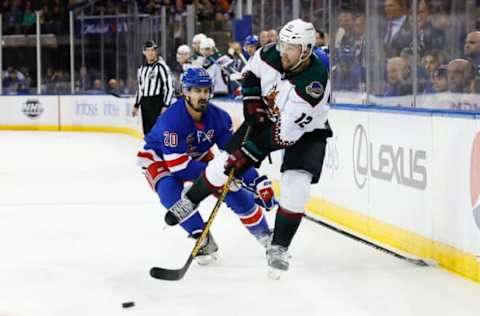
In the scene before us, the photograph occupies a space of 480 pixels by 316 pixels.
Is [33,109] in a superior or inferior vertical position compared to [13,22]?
inferior

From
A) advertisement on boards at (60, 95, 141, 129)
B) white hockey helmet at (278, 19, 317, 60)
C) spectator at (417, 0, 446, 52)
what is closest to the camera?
white hockey helmet at (278, 19, 317, 60)

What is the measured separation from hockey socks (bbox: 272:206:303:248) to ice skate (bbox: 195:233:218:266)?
0.55 meters

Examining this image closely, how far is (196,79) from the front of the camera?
15.6 feet

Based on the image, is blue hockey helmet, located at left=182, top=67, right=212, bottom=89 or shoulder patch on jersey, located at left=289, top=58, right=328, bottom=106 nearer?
shoulder patch on jersey, located at left=289, top=58, right=328, bottom=106

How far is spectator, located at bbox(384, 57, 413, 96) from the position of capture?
20.1ft

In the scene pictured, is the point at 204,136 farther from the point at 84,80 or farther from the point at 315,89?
the point at 84,80

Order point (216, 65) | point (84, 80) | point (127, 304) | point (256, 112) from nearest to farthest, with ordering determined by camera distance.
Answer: point (127, 304) < point (256, 112) < point (216, 65) < point (84, 80)

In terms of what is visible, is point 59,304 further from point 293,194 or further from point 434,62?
point 434,62

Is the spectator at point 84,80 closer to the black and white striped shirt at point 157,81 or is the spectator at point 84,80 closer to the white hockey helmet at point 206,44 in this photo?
the black and white striped shirt at point 157,81

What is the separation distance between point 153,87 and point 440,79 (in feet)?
19.2

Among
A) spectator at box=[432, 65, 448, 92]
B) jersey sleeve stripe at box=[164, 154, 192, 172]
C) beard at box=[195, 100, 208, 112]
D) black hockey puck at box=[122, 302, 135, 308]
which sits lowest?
black hockey puck at box=[122, 302, 135, 308]

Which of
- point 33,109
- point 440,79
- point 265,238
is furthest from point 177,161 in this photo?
point 33,109

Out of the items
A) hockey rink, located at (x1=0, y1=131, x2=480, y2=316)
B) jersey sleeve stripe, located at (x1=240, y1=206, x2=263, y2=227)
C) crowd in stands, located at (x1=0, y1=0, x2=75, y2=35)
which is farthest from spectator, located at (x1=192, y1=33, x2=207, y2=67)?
crowd in stands, located at (x1=0, y1=0, x2=75, y2=35)

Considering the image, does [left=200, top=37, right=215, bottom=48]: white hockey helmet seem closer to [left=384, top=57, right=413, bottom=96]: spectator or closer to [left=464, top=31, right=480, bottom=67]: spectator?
[left=384, top=57, right=413, bottom=96]: spectator
